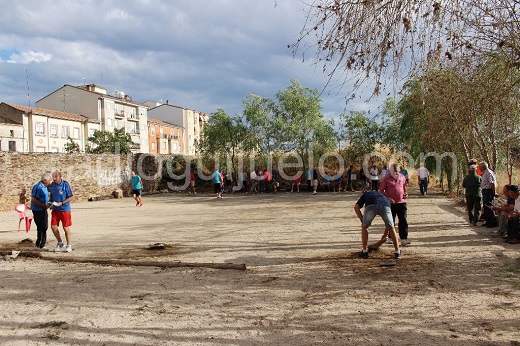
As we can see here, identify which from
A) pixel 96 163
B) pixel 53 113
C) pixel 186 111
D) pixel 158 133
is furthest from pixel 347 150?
pixel 186 111

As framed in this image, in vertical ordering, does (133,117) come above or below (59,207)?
above

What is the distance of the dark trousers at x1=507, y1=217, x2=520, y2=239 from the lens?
869 centimetres

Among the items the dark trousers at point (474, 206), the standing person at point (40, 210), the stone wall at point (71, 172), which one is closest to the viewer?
the standing person at point (40, 210)

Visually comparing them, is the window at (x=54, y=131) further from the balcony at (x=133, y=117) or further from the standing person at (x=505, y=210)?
the standing person at (x=505, y=210)

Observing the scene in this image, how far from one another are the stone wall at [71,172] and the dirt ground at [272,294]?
13256 millimetres

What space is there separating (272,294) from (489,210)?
7.26m

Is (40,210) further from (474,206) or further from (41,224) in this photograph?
(474,206)

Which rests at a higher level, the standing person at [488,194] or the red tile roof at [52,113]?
the red tile roof at [52,113]

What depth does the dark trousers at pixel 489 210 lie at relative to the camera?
35.1ft

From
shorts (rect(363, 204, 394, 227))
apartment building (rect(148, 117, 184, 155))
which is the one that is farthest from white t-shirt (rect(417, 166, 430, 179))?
apartment building (rect(148, 117, 184, 155))

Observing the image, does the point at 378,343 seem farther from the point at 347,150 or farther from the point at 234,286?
the point at 347,150

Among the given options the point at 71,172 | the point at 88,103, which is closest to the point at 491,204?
the point at 71,172

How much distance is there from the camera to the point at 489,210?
1075 cm

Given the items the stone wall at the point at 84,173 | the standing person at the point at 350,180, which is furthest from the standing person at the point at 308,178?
the stone wall at the point at 84,173
